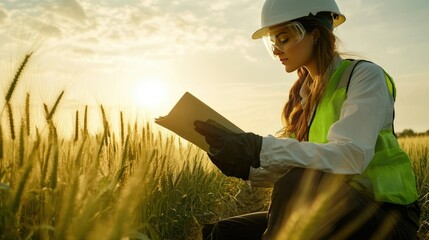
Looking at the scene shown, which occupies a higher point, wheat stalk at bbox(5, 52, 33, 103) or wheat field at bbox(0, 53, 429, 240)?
wheat stalk at bbox(5, 52, 33, 103)

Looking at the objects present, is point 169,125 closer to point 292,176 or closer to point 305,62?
point 292,176

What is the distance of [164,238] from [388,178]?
1922 millimetres

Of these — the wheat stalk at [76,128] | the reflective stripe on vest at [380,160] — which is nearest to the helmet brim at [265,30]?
the reflective stripe on vest at [380,160]

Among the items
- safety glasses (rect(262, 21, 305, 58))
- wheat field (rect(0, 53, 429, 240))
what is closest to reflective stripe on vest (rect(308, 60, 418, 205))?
safety glasses (rect(262, 21, 305, 58))

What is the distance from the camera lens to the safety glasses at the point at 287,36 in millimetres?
3094

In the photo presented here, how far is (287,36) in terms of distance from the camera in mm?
3148

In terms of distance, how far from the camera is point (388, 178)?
269 centimetres

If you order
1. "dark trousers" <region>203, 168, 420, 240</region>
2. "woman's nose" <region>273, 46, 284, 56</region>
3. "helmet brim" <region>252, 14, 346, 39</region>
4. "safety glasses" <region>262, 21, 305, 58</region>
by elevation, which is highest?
"helmet brim" <region>252, 14, 346, 39</region>

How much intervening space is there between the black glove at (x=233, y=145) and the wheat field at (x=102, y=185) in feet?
1.14

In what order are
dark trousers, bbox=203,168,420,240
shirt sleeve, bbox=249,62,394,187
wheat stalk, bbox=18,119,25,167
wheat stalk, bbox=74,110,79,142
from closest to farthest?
wheat stalk, bbox=18,119,25,167, dark trousers, bbox=203,168,420,240, shirt sleeve, bbox=249,62,394,187, wheat stalk, bbox=74,110,79,142

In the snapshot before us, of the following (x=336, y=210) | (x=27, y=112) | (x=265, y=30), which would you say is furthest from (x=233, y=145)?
(x=265, y=30)

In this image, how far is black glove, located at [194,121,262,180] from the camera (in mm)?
2564

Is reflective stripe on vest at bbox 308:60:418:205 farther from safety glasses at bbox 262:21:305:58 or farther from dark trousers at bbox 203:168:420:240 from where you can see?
safety glasses at bbox 262:21:305:58

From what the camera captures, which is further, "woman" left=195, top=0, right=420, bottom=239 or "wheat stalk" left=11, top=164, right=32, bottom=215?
"woman" left=195, top=0, right=420, bottom=239
